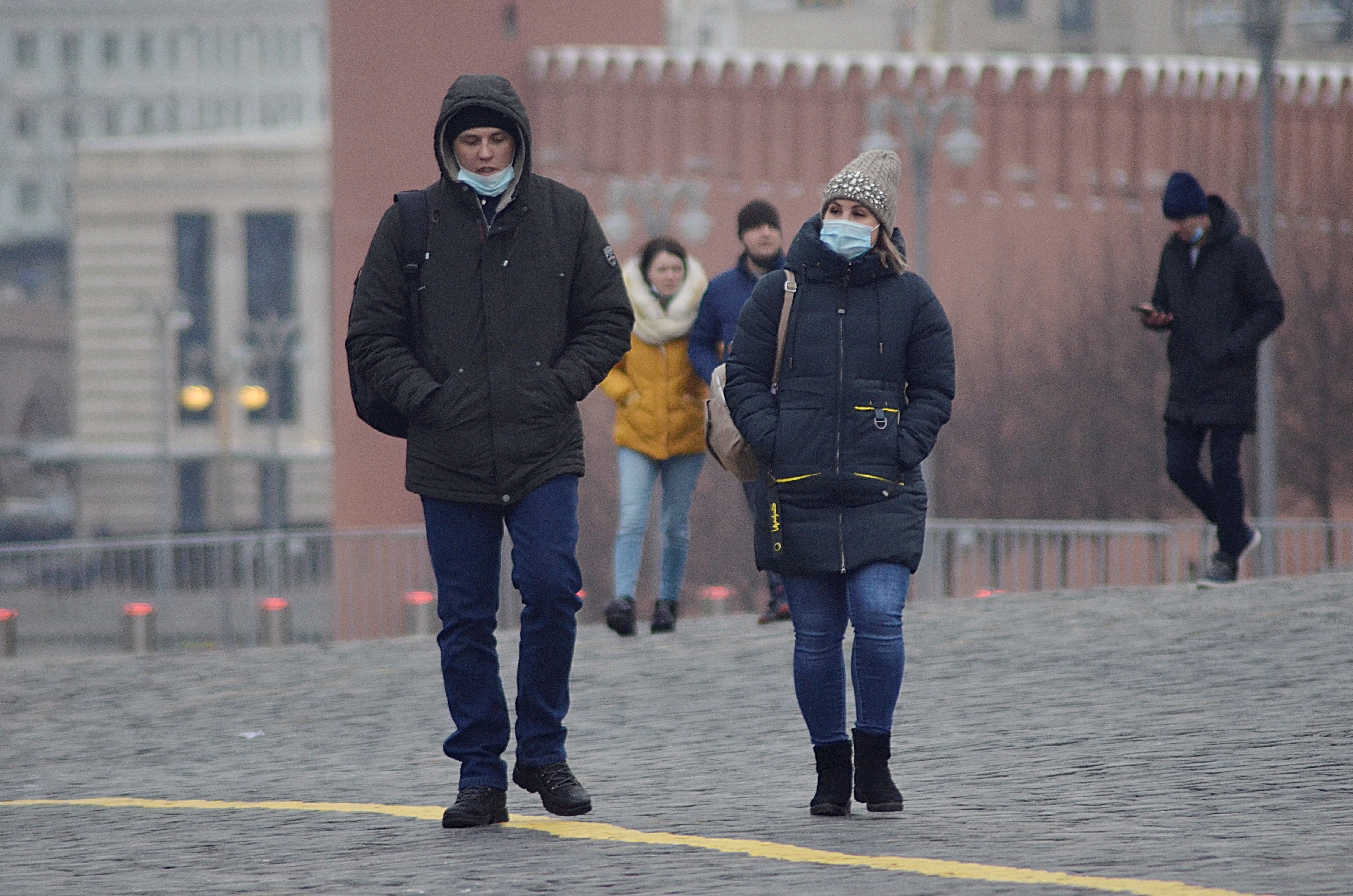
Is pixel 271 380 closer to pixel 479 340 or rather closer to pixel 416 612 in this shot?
pixel 416 612

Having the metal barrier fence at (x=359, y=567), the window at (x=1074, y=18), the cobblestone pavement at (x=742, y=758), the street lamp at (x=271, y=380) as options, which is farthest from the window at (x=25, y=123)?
the cobblestone pavement at (x=742, y=758)

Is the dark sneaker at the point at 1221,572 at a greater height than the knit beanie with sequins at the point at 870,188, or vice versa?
the knit beanie with sequins at the point at 870,188

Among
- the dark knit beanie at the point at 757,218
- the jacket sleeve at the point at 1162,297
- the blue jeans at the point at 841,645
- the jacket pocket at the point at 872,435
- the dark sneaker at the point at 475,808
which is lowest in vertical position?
the dark sneaker at the point at 475,808

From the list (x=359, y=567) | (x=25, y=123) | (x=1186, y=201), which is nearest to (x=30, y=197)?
(x=25, y=123)

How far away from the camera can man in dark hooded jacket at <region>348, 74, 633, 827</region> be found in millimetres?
5363

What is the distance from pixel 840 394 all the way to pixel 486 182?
1.00m

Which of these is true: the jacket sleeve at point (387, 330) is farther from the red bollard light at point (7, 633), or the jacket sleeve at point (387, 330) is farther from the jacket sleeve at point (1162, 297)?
the red bollard light at point (7, 633)

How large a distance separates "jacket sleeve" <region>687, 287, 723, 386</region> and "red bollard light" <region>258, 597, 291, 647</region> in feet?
30.5

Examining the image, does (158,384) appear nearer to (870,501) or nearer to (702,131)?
(702,131)

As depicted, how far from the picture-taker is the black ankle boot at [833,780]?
5449 millimetres

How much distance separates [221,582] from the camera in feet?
59.2

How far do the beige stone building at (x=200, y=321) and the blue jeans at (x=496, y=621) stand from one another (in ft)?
162

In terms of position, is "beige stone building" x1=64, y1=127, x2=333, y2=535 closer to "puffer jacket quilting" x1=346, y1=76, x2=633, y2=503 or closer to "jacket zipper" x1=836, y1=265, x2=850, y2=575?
"puffer jacket quilting" x1=346, y1=76, x2=633, y2=503

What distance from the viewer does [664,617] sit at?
31.3ft
